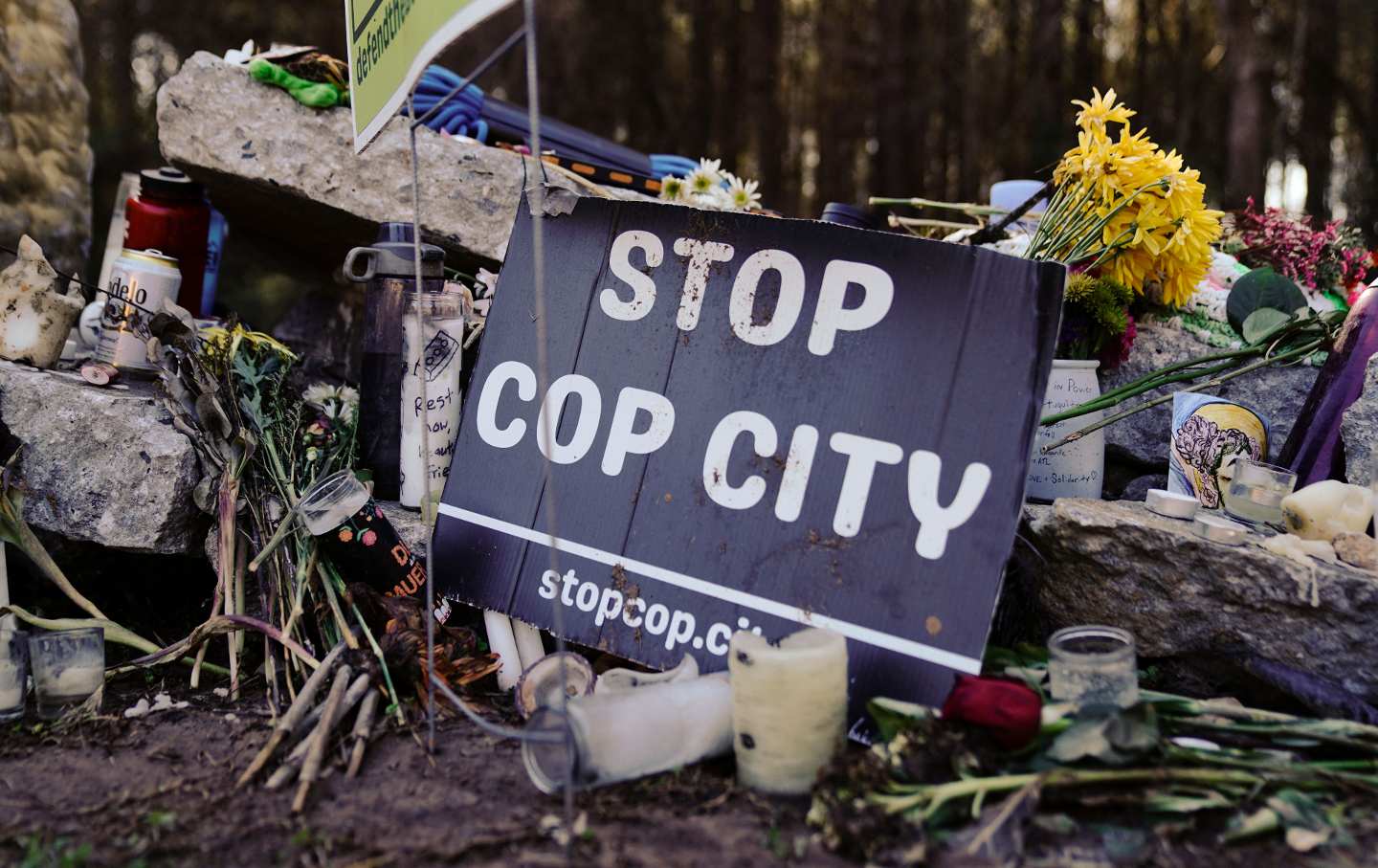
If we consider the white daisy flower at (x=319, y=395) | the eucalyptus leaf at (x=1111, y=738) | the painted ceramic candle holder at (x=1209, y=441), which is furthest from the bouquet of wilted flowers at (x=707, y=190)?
the eucalyptus leaf at (x=1111, y=738)

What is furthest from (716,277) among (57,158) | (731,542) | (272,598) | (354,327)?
(57,158)

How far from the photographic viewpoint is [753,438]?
2.40 m

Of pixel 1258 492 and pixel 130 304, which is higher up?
pixel 1258 492

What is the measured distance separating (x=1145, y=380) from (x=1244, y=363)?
0.65 meters

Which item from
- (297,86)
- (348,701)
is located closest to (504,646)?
(348,701)

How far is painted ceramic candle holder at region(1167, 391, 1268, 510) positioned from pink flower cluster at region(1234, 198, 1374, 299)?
1.15m

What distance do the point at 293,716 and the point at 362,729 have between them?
0.15m

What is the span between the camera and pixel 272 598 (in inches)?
103

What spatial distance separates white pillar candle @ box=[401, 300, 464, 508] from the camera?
2.82 meters

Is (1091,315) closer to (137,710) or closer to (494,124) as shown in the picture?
(494,124)

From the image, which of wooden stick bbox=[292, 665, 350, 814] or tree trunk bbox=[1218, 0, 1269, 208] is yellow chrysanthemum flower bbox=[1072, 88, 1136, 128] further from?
tree trunk bbox=[1218, 0, 1269, 208]

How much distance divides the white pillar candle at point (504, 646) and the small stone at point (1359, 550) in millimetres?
1896

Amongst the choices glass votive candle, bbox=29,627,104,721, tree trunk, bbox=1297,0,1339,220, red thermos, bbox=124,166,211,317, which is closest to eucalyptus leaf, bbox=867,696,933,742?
glass votive candle, bbox=29,627,104,721

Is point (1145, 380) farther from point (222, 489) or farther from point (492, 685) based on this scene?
point (222, 489)
